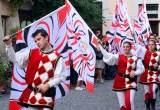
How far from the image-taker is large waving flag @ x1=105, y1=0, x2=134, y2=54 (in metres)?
12.1

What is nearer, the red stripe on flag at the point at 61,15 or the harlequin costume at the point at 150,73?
the red stripe on flag at the point at 61,15

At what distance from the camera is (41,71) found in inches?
243

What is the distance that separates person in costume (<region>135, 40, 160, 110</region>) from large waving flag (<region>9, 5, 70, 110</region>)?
2506mm

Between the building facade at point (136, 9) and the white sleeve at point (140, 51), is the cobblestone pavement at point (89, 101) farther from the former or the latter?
the building facade at point (136, 9)

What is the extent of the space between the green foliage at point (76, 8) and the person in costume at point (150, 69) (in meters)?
8.39

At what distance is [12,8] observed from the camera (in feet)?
56.3

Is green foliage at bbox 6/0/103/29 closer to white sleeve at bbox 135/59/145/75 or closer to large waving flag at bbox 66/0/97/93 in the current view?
large waving flag at bbox 66/0/97/93

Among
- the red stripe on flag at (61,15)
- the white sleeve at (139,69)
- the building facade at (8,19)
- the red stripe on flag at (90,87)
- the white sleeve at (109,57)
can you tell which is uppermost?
the building facade at (8,19)

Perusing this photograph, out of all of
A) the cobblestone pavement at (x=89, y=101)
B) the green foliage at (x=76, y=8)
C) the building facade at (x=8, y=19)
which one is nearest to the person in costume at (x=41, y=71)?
the cobblestone pavement at (x=89, y=101)

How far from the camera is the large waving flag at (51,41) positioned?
712 cm

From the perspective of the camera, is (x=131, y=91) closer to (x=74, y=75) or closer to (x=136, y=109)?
(x=136, y=109)

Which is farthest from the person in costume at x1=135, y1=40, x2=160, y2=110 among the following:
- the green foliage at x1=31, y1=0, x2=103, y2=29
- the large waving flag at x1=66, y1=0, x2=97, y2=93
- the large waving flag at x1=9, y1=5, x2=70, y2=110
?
the green foliage at x1=31, y1=0, x2=103, y2=29

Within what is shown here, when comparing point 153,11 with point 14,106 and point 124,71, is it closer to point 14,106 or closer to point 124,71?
point 124,71

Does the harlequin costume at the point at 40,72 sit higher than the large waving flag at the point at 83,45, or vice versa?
the large waving flag at the point at 83,45
